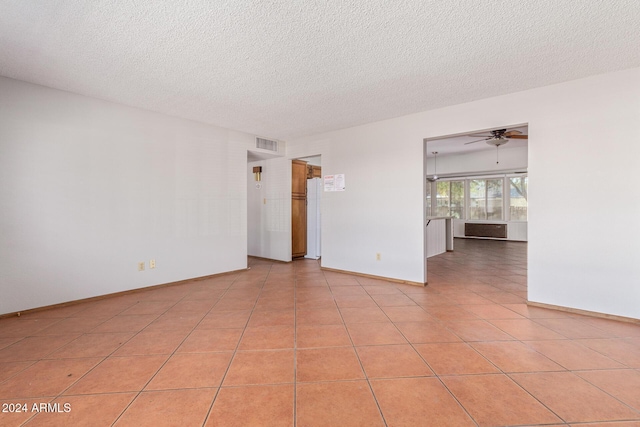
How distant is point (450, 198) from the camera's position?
985cm

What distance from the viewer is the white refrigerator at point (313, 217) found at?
18.9 feet

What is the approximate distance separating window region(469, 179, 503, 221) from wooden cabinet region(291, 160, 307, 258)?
6.69m

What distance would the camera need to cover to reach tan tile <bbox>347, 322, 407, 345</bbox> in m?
2.11

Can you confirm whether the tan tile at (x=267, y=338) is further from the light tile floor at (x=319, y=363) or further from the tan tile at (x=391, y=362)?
the tan tile at (x=391, y=362)

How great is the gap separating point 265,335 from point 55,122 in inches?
123

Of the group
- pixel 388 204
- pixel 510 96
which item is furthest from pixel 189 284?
pixel 510 96

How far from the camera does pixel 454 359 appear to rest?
185 cm

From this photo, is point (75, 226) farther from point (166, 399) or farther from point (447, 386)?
point (447, 386)

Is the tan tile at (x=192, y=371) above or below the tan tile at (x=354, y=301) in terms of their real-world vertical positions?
below

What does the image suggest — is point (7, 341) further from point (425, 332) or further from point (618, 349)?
point (618, 349)

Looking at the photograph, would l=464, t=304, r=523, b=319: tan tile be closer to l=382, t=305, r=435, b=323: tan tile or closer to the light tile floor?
the light tile floor

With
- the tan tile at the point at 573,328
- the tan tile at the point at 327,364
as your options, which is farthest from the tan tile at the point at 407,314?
the tan tile at the point at 573,328

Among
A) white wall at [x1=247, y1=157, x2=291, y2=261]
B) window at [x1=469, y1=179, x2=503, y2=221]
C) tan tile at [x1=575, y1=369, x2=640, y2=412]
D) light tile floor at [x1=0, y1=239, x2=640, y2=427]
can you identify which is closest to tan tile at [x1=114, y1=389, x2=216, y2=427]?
light tile floor at [x1=0, y1=239, x2=640, y2=427]

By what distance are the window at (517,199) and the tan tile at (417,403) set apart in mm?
8916
